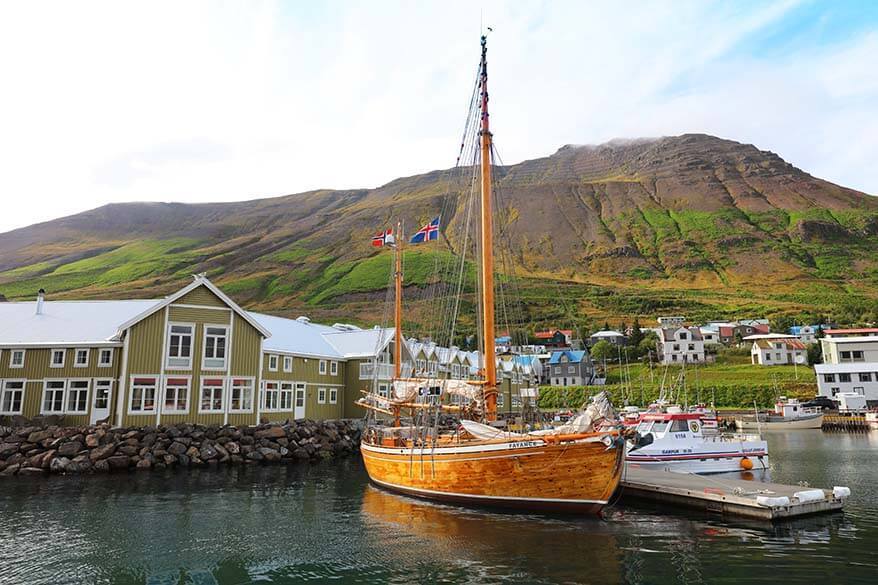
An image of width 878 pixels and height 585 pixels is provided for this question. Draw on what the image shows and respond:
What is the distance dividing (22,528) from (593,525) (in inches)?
742

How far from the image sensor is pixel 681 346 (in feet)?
347

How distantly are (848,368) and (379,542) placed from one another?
8698cm

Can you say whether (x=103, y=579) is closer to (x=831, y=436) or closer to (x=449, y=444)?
(x=449, y=444)

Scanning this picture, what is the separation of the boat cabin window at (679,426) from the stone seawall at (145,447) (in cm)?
2321

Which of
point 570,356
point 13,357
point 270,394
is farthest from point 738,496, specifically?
point 570,356

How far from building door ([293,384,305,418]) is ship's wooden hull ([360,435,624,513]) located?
24912 millimetres

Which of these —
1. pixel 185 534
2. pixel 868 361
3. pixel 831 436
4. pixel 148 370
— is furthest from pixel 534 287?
pixel 185 534

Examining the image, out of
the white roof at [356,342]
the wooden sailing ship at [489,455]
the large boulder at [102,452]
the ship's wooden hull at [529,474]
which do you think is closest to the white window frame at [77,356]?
the large boulder at [102,452]

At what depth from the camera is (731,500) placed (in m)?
19.4

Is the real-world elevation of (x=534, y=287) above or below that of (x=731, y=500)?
above

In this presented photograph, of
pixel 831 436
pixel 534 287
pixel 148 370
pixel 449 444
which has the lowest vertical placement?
pixel 831 436

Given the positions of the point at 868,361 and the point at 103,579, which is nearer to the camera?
the point at 103,579

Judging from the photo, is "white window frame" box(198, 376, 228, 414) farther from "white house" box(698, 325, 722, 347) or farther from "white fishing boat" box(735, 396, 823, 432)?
"white house" box(698, 325, 722, 347)

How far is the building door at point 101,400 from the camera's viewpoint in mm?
34531
